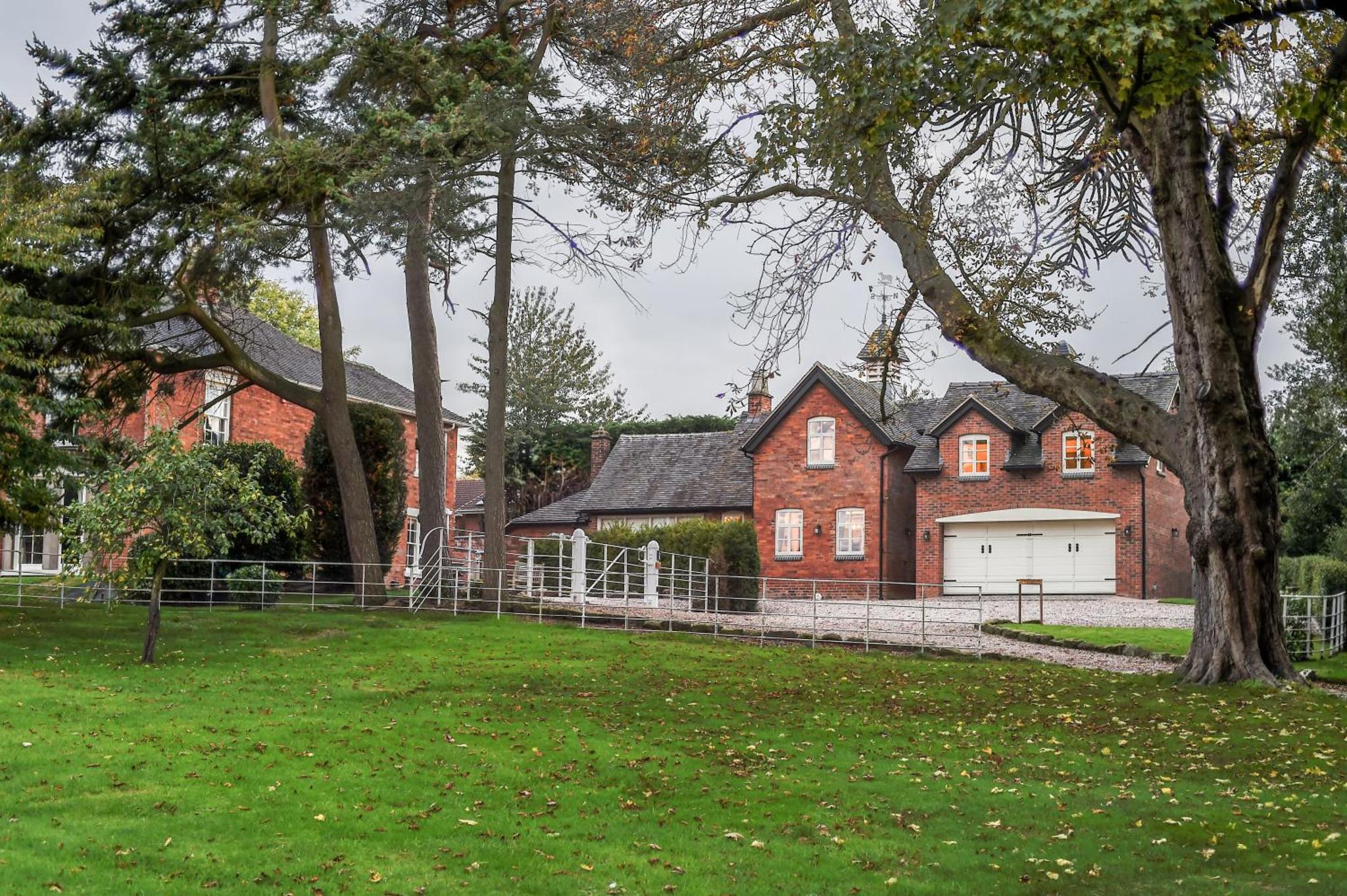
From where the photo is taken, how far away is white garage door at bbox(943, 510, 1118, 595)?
38.7m

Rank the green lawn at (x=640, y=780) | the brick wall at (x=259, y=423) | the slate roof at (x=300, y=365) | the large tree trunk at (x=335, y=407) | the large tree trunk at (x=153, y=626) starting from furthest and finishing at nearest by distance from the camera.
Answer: the slate roof at (x=300, y=365) < the brick wall at (x=259, y=423) < the large tree trunk at (x=335, y=407) < the large tree trunk at (x=153, y=626) < the green lawn at (x=640, y=780)

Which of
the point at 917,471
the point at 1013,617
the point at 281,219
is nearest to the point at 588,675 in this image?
the point at 281,219

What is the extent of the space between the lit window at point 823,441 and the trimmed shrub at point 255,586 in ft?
65.9

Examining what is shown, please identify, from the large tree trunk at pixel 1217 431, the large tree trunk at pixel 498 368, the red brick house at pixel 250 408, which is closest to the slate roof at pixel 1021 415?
the red brick house at pixel 250 408

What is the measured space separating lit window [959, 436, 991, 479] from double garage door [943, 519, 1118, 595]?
154cm

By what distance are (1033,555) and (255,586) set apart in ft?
77.3

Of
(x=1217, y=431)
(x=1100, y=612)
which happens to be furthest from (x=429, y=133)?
(x=1100, y=612)

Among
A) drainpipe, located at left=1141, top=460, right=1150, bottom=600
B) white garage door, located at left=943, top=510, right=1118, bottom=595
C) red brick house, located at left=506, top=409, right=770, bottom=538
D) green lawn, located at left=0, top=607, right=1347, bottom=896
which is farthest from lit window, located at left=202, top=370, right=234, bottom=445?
drainpipe, located at left=1141, top=460, right=1150, bottom=600

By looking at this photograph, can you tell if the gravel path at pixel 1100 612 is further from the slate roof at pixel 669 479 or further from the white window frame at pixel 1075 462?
the slate roof at pixel 669 479

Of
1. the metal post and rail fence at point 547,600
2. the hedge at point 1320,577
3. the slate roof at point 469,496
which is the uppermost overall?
the slate roof at point 469,496

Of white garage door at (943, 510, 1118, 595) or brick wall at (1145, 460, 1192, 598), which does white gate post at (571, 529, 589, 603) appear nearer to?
white garage door at (943, 510, 1118, 595)

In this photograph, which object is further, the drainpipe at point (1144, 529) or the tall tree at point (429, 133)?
the drainpipe at point (1144, 529)

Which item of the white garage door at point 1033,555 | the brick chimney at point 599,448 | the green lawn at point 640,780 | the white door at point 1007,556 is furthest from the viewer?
the brick chimney at point 599,448

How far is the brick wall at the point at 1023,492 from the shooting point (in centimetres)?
3806
